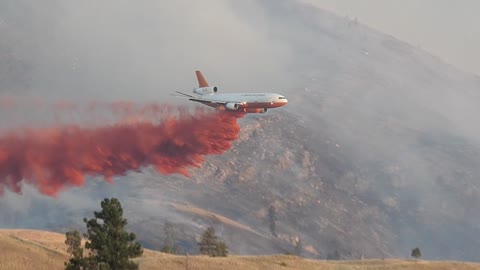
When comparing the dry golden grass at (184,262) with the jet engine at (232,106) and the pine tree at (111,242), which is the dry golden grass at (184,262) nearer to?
the pine tree at (111,242)

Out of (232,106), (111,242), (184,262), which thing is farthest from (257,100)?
(111,242)

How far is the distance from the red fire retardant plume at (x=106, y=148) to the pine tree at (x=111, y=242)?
74.7 m

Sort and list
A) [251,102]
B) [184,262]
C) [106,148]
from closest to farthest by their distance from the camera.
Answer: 1. [184,262]
2. [251,102]
3. [106,148]

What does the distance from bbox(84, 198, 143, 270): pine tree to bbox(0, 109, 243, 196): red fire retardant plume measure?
74.7 metres

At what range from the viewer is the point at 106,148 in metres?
157

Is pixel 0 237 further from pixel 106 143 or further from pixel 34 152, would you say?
pixel 106 143

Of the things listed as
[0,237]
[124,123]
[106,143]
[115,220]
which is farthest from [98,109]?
[115,220]

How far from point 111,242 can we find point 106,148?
92428mm

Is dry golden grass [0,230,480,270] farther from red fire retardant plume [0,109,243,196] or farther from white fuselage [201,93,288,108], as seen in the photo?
white fuselage [201,93,288,108]

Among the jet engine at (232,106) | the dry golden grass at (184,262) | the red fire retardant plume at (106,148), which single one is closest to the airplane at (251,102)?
the jet engine at (232,106)

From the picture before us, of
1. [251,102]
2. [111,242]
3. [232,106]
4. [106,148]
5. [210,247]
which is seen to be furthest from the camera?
[106,148]

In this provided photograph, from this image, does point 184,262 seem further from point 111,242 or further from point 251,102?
point 251,102

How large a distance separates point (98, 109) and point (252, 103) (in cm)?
4853

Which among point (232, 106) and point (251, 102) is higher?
point (251, 102)
